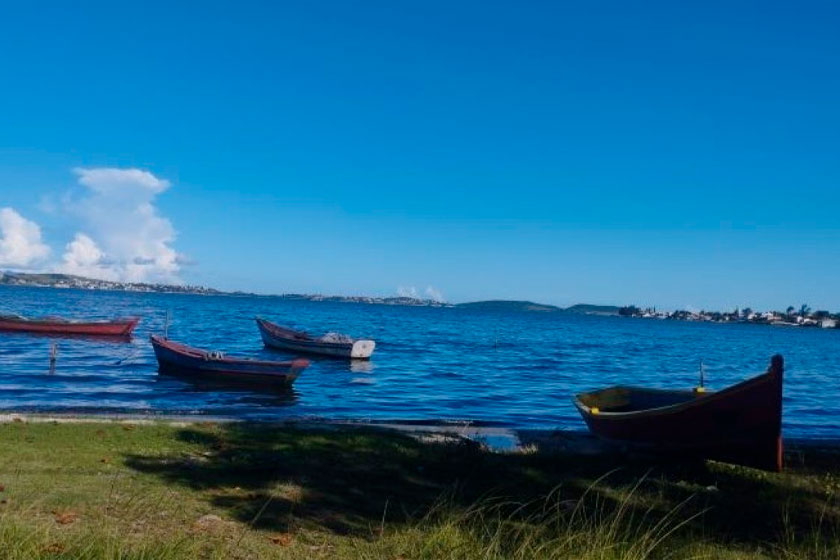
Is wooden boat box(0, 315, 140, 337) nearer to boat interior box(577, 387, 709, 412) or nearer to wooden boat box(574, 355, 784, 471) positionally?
boat interior box(577, 387, 709, 412)

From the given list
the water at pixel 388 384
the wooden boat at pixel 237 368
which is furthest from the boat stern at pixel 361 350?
the wooden boat at pixel 237 368

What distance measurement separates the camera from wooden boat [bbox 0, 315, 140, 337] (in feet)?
147

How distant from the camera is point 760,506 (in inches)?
380

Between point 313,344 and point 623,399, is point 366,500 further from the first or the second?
point 313,344

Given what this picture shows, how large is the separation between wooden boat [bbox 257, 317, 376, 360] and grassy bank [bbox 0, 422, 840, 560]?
24454mm

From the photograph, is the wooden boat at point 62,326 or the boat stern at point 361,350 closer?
the boat stern at point 361,350

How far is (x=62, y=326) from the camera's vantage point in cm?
Result: 4484

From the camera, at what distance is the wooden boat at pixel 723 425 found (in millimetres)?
11359

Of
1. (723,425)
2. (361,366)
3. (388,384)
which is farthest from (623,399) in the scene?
(361,366)

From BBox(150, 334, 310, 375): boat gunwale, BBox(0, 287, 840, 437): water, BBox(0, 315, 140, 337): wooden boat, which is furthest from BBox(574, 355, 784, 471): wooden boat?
→ BBox(0, 315, 140, 337): wooden boat

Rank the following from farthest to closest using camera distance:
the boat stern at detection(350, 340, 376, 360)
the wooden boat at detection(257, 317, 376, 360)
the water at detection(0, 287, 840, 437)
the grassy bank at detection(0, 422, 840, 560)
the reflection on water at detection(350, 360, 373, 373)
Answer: the wooden boat at detection(257, 317, 376, 360)
the boat stern at detection(350, 340, 376, 360)
the reflection on water at detection(350, 360, 373, 373)
the water at detection(0, 287, 840, 437)
the grassy bank at detection(0, 422, 840, 560)

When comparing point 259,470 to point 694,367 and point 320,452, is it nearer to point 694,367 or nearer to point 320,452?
point 320,452

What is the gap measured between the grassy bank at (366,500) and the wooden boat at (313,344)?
2445cm

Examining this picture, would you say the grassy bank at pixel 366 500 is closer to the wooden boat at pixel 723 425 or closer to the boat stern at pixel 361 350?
the wooden boat at pixel 723 425
